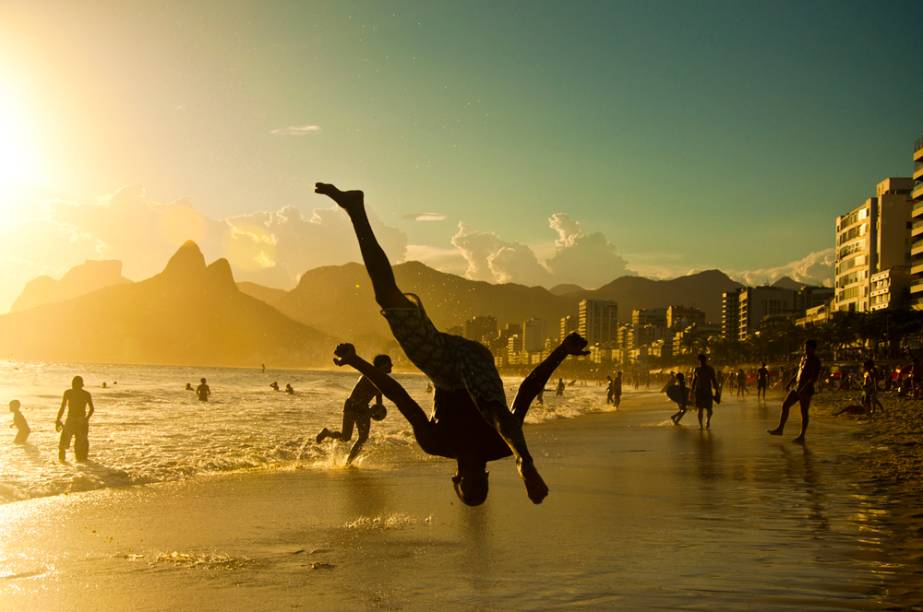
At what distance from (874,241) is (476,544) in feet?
462

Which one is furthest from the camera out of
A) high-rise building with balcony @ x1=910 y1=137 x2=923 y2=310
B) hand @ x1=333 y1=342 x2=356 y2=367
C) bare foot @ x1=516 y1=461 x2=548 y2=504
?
high-rise building with balcony @ x1=910 y1=137 x2=923 y2=310

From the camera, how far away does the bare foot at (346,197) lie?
563cm

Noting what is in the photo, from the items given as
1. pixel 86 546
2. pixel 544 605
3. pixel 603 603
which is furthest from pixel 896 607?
pixel 86 546

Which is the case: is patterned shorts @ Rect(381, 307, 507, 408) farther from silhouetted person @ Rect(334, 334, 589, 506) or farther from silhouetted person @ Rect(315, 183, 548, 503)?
silhouetted person @ Rect(334, 334, 589, 506)

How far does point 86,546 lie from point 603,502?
22.2 feet

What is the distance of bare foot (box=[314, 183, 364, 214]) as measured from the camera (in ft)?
18.5

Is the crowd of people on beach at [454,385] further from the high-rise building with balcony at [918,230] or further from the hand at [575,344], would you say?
the high-rise building with balcony at [918,230]

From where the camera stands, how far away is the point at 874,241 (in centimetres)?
13412

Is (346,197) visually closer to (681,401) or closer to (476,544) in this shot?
(476,544)

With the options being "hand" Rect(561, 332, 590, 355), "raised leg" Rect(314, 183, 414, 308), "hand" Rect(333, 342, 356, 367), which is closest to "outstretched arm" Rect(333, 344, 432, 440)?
"hand" Rect(333, 342, 356, 367)

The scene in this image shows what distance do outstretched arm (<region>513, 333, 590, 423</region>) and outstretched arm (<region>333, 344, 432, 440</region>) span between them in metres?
0.60

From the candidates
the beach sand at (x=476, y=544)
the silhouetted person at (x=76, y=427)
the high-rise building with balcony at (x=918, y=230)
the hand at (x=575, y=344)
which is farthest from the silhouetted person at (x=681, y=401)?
the high-rise building with balcony at (x=918, y=230)

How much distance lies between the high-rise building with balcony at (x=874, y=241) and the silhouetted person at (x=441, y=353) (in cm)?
13182

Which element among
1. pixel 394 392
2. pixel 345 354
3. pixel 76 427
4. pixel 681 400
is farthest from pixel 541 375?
pixel 681 400
